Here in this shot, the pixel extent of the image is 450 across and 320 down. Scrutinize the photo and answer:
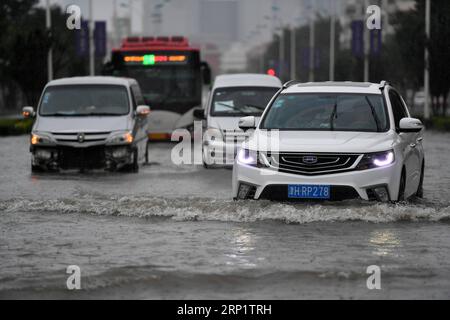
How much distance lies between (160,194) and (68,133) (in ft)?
14.4

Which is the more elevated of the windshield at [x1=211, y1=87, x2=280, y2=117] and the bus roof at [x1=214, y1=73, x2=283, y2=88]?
the bus roof at [x1=214, y1=73, x2=283, y2=88]

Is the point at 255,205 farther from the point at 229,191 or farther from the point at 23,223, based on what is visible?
the point at 229,191

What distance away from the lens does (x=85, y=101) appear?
22828mm

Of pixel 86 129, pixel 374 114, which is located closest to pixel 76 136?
pixel 86 129

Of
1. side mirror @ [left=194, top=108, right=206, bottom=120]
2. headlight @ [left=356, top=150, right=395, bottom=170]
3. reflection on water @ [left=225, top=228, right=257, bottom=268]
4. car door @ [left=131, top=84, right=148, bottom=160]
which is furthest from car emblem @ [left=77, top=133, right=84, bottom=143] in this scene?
reflection on water @ [left=225, top=228, right=257, bottom=268]

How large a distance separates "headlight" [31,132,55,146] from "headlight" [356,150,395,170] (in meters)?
9.28

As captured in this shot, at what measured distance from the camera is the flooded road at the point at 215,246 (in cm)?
887

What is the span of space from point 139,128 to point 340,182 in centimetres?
1026

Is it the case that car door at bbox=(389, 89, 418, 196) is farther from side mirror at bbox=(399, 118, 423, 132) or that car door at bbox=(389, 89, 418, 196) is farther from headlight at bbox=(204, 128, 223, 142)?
headlight at bbox=(204, 128, 223, 142)

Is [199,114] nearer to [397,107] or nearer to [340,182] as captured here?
[397,107]

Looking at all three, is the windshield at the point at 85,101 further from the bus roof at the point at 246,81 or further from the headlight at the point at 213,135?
the bus roof at the point at 246,81

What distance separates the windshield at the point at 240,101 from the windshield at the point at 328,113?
28.2 ft

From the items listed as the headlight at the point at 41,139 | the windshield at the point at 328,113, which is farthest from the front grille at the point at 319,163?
the headlight at the point at 41,139

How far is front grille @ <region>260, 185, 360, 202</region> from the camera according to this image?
525 inches
